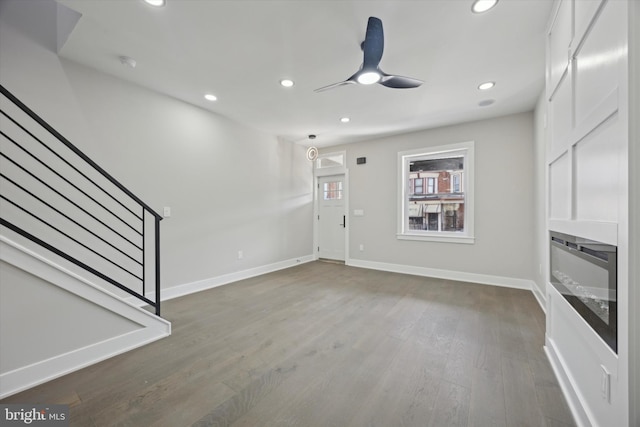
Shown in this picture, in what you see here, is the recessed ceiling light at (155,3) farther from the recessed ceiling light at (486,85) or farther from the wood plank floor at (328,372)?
the recessed ceiling light at (486,85)

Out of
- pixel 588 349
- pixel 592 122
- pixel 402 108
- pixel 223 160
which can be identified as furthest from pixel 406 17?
pixel 223 160

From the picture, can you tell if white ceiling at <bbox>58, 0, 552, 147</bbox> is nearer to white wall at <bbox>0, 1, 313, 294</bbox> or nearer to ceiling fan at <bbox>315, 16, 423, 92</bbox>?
ceiling fan at <bbox>315, 16, 423, 92</bbox>

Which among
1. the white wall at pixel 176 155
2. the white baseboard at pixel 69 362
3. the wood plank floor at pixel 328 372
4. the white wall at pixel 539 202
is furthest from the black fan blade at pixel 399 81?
the white baseboard at pixel 69 362

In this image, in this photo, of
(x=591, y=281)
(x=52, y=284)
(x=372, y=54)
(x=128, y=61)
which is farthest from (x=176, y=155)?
(x=591, y=281)

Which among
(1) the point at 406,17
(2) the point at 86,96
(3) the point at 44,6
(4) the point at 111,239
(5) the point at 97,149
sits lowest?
(4) the point at 111,239

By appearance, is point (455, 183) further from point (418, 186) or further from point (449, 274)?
point (449, 274)

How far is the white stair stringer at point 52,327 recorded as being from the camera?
1583 mm

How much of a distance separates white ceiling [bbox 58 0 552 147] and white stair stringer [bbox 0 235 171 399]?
1906 millimetres

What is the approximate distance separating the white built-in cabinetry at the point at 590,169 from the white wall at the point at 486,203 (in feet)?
7.47

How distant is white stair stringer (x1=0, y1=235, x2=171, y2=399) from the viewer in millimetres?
1583

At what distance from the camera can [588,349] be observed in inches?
52.8

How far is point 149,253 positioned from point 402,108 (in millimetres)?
3968

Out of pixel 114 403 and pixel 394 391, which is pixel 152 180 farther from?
pixel 394 391

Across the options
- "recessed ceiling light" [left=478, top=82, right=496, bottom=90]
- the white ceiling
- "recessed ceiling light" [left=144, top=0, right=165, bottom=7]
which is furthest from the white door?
"recessed ceiling light" [left=144, top=0, right=165, bottom=7]
